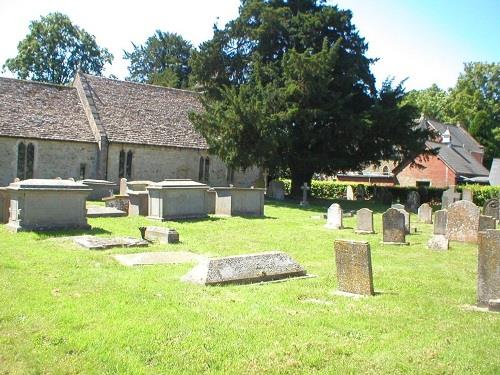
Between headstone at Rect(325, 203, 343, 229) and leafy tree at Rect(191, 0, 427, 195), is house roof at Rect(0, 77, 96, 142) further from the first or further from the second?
headstone at Rect(325, 203, 343, 229)

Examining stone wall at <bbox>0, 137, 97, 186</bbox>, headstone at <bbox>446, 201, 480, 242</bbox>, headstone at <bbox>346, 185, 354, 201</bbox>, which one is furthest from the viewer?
headstone at <bbox>346, 185, 354, 201</bbox>

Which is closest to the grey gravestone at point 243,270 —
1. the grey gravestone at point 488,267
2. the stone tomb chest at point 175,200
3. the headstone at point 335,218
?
the grey gravestone at point 488,267

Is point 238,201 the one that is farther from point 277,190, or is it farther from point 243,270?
point 243,270

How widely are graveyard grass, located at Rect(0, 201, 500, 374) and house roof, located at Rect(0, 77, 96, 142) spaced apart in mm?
20274

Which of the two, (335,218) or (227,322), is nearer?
(227,322)

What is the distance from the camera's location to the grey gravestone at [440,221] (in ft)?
53.4

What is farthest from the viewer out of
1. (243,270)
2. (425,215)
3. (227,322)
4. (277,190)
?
(277,190)

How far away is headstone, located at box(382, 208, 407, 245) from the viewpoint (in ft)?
48.5

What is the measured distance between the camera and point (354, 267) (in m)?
8.14

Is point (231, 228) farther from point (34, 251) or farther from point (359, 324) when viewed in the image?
point (359, 324)

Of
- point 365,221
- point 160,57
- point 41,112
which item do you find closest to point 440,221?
point 365,221

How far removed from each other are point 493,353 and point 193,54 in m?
30.2

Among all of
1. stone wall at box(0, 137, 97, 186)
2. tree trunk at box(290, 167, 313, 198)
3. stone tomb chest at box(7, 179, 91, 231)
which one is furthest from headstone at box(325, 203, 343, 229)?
stone wall at box(0, 137, 97, 186)

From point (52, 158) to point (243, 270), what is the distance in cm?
2428
